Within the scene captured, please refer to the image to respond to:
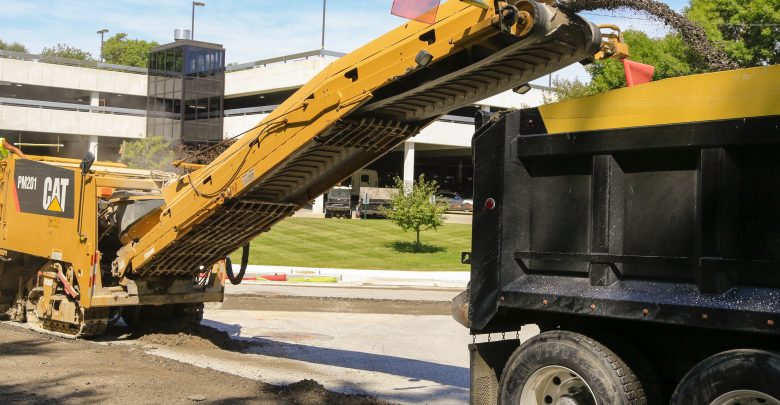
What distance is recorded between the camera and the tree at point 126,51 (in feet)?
377

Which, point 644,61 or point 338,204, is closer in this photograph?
point 644,61

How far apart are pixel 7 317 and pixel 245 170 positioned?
20.5 ft

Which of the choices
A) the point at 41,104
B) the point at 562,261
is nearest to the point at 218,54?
the point at 41,104

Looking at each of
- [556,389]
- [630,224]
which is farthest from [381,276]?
[630,224]

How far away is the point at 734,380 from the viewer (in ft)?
14.9

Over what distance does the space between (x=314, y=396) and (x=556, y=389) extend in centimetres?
283

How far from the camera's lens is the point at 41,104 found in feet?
158

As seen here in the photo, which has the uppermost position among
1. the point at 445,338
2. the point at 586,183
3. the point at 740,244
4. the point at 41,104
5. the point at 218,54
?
the point at 218,54

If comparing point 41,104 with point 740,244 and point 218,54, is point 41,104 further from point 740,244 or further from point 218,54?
point 740,244

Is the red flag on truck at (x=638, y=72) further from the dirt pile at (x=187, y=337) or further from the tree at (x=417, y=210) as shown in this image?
the tree at (x=417, y=210)

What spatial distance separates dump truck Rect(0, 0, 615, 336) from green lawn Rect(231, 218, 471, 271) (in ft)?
50.6

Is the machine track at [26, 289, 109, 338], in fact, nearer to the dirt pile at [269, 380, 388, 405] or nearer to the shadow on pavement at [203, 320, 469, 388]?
the shadow on pavement at [203, 320, 469, 388]

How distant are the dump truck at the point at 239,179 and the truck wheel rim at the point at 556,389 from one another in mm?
2495

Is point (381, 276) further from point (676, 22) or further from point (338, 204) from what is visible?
point (338, 204)
